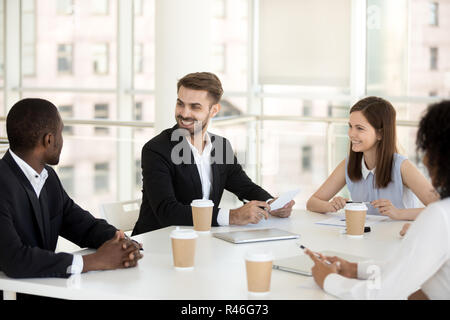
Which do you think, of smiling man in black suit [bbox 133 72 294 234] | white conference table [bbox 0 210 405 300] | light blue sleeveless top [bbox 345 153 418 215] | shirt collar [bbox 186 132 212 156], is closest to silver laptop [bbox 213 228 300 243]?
white conference table [bbox 0 210 405 300]

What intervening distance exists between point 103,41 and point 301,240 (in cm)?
556

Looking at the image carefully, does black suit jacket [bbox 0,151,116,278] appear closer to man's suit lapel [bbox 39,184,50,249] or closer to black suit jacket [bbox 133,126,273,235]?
man's suit lapel [bbox 39,184,50,249]

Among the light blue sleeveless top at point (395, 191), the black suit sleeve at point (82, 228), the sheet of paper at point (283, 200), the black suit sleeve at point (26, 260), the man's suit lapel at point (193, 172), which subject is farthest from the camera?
the light blue sleeveless top at point (395, 191)

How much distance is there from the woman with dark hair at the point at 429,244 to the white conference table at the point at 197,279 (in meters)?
0.17

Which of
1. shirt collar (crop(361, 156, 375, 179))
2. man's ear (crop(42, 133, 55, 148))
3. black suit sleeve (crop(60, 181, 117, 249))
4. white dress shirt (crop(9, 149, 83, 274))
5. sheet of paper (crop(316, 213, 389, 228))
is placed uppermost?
man's ear (crop(42, 133, 55, 148))

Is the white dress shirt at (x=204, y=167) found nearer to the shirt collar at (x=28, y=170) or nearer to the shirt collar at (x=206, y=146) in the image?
the shirt collar at (x=206, y=146)

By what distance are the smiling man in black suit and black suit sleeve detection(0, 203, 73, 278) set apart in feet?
2.42

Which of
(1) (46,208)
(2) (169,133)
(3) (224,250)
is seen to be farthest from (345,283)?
(2) (169,133)

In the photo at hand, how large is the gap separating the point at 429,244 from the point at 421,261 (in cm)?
4

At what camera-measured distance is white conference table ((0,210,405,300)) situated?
1.53 m

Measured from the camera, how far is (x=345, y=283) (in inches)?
59.9

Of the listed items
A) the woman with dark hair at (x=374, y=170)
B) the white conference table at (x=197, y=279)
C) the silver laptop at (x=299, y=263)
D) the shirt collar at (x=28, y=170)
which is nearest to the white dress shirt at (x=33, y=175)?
the shirt collar at (x=28, y=170)

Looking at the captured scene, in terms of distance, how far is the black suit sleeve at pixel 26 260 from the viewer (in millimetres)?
1638
